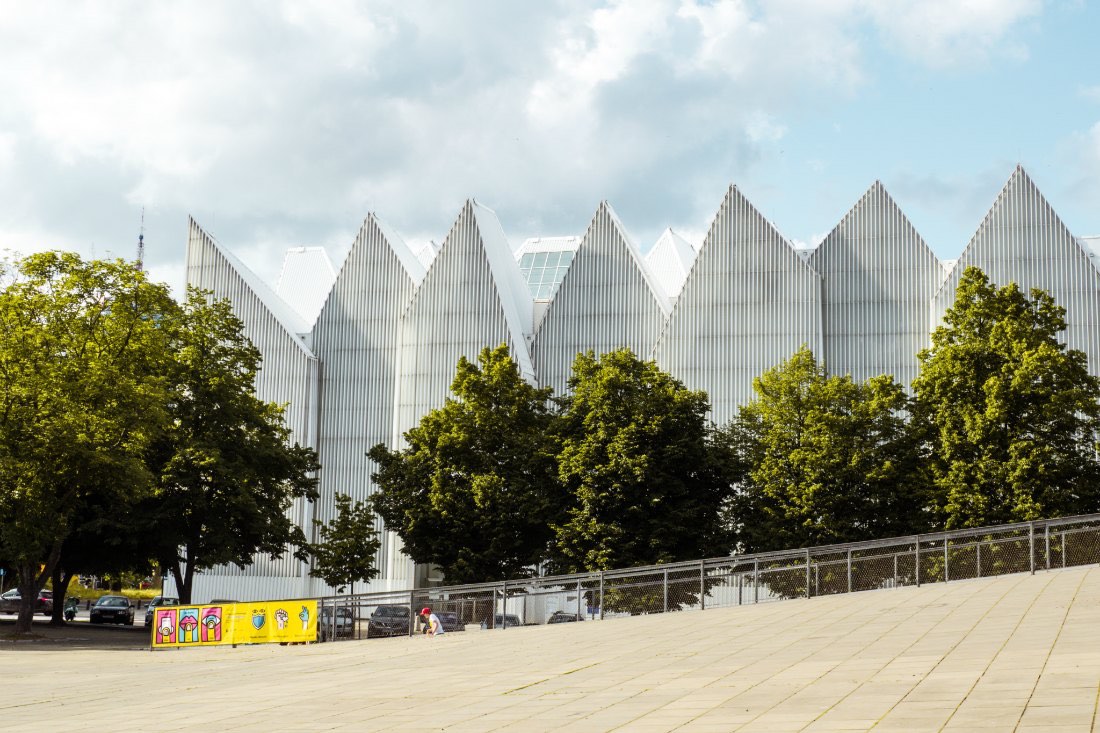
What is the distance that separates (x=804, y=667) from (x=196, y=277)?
199ft

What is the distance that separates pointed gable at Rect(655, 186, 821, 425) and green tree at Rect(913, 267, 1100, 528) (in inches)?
868

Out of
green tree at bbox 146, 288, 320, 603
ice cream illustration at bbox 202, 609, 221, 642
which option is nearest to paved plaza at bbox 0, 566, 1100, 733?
ice cream illustration at bbox 202, 609, 221, 642

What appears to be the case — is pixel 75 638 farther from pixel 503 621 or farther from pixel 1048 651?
pixel 1048 651

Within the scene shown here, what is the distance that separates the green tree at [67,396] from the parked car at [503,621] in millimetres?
13915

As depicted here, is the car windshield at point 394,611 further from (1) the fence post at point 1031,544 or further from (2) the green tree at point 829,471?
(2) the green tree at point 829,471

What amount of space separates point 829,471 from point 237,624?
70.6ft

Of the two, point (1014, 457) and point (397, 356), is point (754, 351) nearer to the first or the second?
point (397, 356)

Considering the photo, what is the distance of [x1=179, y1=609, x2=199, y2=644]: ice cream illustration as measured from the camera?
3128 centimetres

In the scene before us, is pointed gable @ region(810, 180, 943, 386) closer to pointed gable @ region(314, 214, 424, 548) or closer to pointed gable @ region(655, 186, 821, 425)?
pointed gable @ region(655, 186, 821, 425)

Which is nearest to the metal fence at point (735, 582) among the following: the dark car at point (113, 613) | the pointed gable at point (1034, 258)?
the dark car at point (113, 613)

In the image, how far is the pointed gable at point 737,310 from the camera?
203ft

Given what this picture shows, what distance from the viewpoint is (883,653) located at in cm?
1652

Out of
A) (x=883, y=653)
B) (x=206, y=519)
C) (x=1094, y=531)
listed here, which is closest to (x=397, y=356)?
(x=206, y=519)

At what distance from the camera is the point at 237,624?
3031cm
